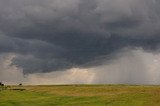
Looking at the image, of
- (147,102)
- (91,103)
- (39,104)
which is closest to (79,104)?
(91,103)

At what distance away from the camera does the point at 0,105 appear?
7262 cm

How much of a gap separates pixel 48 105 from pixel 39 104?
246cm

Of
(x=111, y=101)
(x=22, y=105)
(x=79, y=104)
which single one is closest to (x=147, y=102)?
(x=111, y=101)

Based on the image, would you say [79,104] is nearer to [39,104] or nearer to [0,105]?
[39,104]

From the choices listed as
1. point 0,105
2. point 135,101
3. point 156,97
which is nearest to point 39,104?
point 0,105

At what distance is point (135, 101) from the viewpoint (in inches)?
2830

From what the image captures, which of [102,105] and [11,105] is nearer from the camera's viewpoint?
[102,105]

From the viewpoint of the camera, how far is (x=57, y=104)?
239 feet

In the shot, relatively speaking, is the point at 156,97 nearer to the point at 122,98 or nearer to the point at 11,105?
the point at 122,98

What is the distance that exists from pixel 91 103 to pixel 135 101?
8787 millimetres

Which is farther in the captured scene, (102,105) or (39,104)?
(39,104)

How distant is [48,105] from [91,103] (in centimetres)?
855

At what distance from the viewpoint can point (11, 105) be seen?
241 ft

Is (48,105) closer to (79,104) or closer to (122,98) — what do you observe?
(79,104)
